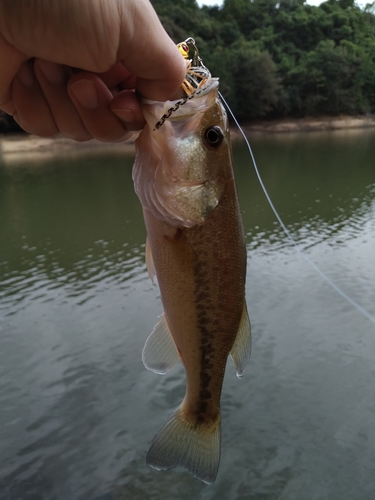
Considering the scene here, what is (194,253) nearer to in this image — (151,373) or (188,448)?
(188,448)

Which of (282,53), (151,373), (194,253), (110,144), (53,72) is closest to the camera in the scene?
(194,253)

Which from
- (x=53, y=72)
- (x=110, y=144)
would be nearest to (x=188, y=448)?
(x=53, y=72)

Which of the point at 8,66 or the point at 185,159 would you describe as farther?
the point at 8,66

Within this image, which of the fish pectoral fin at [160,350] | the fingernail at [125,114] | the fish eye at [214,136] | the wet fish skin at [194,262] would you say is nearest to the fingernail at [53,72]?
the fingernail at [125,114]

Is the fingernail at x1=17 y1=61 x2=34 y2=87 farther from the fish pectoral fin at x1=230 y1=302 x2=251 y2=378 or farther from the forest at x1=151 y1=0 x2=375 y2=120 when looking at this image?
the forest at x1=151 y1=0 x2=375 y2=120

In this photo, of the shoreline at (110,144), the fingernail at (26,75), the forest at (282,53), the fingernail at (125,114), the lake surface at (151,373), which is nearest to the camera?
the fingernail at (125,114)

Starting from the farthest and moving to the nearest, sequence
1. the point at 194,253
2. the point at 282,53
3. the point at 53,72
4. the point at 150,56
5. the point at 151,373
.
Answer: the point at 282,53
the point at 151,373
the point at 53,72
the point at 194,253
the point at 150,56

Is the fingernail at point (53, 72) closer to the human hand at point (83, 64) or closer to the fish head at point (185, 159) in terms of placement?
the human hand at point (83, 64)

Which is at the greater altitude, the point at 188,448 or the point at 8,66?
the point at 8,66
